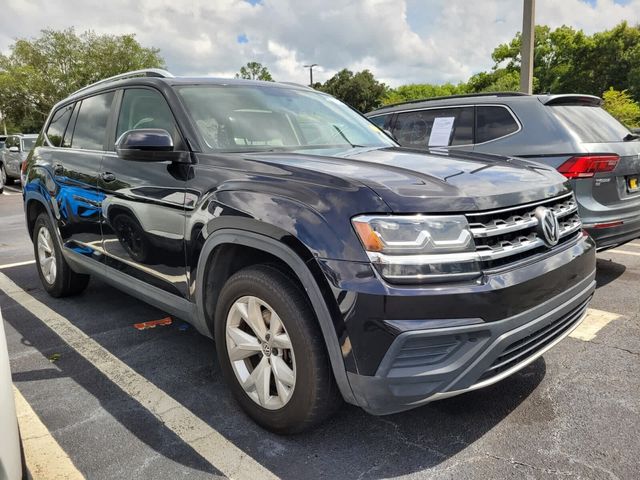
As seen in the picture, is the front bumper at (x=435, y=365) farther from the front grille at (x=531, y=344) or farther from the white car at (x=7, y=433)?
the white car at (x=7, y=433)

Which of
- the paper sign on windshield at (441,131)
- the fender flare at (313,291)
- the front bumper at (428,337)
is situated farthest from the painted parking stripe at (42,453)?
the paper sign on windshield at (441,131)

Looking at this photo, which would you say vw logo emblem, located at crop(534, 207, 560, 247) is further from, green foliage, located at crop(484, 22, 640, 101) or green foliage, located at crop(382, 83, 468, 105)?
green foliage, located at crop(382, 83, 468, 105)

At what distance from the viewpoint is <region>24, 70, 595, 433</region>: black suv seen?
194cm

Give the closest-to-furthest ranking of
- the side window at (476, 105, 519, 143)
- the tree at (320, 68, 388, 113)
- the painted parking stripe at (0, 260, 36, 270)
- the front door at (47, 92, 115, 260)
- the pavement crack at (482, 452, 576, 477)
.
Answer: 1. the pavement crack at (482, 452, 576, 477)
2. the front door at (47, 92, 115, 260)
3. the side window at (476, 105, 519, 143)
4. the painted parking stripe at (0, 260, 36, 270)
5. the tree at (320, 68, 388, 113)

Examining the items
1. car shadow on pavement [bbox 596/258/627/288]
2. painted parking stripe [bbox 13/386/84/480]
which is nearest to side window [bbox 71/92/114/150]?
painted parking stripe [bbox 13/386/84/480]

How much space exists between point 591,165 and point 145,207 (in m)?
3.48

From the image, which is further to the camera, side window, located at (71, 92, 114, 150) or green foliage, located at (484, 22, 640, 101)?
green foliage, located at (484, 22, 640, 101)

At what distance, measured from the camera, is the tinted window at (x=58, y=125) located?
14.7 feet

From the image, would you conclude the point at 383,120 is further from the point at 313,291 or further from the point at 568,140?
the point at 313,291

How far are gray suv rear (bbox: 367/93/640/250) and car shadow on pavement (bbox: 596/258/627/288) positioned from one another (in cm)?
55

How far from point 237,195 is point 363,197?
0.71 m

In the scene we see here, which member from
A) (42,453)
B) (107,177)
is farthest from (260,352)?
(107,177)

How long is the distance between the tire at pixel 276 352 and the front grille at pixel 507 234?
0.76 m

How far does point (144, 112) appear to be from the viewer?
132 inches
